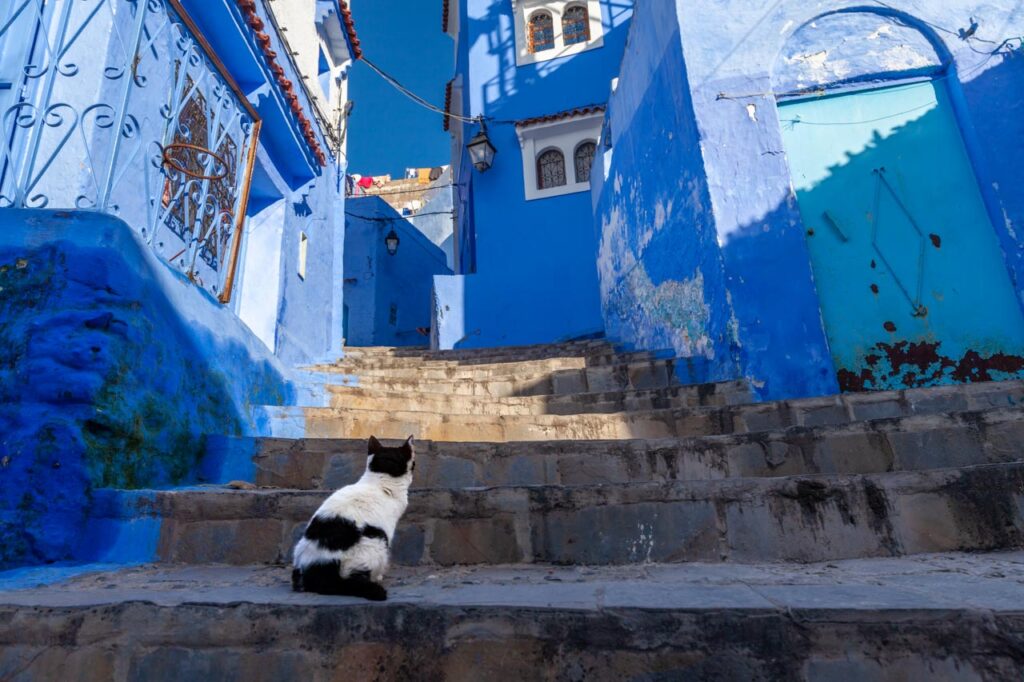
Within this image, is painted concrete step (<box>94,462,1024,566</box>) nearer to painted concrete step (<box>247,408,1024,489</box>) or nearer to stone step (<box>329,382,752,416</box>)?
painted concrete step (<box>247,408,1024,489</box>)

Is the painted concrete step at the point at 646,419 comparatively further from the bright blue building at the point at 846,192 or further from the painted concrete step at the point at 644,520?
the painted concrete step at the point at 644,520

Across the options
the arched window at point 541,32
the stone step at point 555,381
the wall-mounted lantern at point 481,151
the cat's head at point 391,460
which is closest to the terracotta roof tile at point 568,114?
the wall-mounted lantern at point 481,151

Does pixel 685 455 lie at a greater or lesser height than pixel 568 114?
lesser

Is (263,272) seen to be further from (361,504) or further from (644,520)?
(644,520)

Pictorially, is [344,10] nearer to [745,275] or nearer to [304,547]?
[745,275]

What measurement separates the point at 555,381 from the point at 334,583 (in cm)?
342

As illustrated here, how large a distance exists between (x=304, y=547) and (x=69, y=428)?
1.16 meters

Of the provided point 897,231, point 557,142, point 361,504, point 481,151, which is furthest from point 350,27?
point 361,504

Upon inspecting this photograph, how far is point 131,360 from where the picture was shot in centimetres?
241

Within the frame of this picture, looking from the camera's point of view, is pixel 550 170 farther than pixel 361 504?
Yes

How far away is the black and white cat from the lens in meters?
1.57

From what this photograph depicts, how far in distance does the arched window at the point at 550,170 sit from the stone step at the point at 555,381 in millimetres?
8558

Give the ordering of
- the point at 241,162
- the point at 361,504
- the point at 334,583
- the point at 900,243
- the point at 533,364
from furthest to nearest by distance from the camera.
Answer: the point at 533,364 < the point at 241,162 < the point at 900,243 < the point at 361,504 < the point at 334,583

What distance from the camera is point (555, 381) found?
486 centimetres
